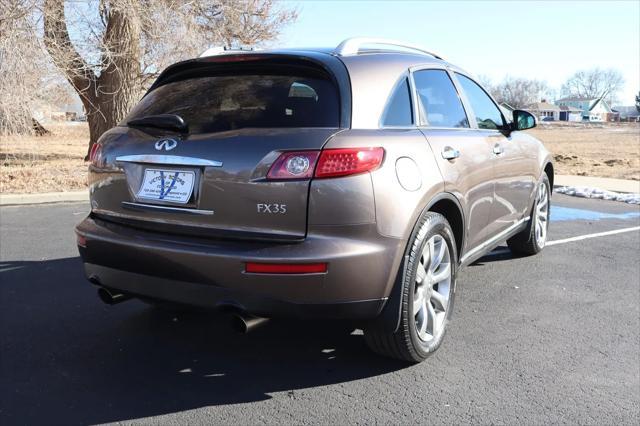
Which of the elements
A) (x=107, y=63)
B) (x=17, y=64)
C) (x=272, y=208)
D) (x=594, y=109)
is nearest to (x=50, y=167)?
(x=107, y=63)

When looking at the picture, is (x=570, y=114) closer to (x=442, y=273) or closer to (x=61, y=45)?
(x=61, y=45)

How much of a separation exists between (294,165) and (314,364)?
4.33 ft

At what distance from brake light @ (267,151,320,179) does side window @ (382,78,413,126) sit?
606mm

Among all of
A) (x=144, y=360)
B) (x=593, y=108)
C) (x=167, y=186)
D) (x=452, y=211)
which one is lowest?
(x=144, y=360)

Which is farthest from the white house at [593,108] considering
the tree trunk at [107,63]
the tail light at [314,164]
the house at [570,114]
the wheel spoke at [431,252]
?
the tail light at [314,164]

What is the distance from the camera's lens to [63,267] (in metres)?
5.80

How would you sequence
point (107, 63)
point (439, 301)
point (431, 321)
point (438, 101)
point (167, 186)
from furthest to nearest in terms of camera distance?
point (107, 63) → point (438, 101) → point (439, 301) → point (431, 321) → point (167, 186)

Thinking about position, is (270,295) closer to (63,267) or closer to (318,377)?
(318,377)

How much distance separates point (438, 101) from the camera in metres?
4.22

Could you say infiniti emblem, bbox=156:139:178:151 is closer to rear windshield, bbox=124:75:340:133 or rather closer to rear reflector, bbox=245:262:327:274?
rear windshield, bbox=124:75:340:133

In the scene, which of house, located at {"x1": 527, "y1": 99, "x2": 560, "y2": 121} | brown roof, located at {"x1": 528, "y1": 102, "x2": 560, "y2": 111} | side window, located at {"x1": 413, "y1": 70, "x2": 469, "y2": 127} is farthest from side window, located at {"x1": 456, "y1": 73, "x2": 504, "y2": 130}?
house, located at {"x1": 527, "y1": 99, "x2": 560, "y2": 121}

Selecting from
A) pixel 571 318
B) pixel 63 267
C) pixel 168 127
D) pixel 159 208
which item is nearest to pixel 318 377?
pixel 159 208

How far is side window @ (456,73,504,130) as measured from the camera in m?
4.81

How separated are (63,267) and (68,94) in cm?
1074
